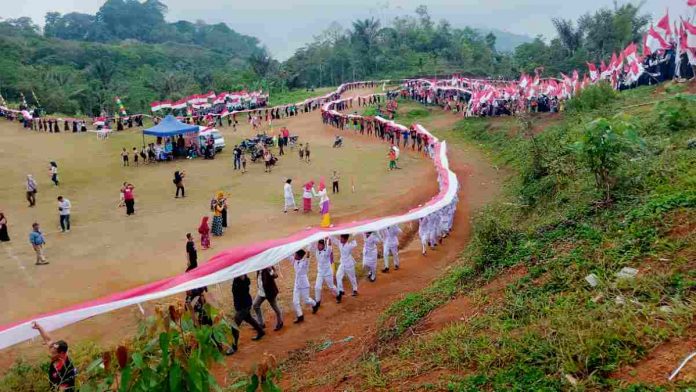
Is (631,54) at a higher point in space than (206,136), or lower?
higher

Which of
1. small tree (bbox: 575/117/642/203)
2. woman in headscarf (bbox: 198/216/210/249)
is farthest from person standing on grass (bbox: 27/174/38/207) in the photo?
small tree (bbox: 575/117/642/203)

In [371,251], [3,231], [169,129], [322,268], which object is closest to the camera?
[322,268]

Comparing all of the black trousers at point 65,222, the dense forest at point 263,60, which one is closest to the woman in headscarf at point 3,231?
the black trousers at point 65,222

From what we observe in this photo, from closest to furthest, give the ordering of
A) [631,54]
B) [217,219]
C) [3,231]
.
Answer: [3,231], [217,219], [631,54]

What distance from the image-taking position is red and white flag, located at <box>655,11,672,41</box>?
25414mm

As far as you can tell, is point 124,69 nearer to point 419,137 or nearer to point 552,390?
point 419,137

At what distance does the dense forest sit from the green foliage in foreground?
164 ft

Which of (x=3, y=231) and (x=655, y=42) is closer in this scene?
(x=3, y=231)

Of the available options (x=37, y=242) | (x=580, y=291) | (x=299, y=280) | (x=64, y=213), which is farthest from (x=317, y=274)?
(x=64, y=213)

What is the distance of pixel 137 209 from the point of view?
19.3 m

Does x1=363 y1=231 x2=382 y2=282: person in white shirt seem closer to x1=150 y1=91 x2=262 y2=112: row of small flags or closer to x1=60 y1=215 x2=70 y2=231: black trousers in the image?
x1=60 y1=215 x2=70 y2=231: black trousers

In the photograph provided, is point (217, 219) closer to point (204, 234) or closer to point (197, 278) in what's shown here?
point (204, 234)

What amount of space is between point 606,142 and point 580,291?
11.6 ft

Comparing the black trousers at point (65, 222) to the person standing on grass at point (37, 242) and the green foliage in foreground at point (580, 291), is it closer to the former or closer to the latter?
the person standing on grass at point (37, 242)
